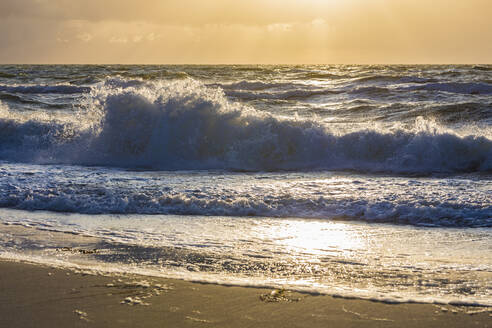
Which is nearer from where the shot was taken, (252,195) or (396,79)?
(252,195)

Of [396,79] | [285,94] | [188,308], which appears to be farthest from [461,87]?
[188,308]

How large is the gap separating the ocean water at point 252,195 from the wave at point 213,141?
4 cm

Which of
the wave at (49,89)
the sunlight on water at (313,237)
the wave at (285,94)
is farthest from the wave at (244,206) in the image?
the wave at (49,89)

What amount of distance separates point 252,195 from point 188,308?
402 cm

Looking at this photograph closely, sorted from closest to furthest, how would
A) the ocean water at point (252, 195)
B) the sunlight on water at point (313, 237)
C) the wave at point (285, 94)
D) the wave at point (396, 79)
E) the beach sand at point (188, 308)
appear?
1. the beach sand at point (188, 308)
2. the ocean water at point (252, 195)
3. the sunlight on water at point (313, 237)
4. the wave at point (285, 94)
5. the wave at point (396, 79)

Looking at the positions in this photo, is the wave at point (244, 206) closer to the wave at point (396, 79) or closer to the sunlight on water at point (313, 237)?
the sunlight on water at point (313, 237)

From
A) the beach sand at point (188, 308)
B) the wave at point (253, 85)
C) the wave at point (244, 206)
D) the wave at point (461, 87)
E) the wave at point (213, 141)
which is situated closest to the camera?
the beach sand at point (188, 308)

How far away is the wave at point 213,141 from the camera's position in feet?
36.5

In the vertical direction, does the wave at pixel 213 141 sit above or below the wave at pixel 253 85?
below

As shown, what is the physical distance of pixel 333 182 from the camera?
29.2 ft

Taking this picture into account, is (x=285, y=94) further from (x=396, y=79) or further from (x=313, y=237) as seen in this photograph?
(x=313, y=237)

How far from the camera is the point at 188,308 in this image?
3510 mm

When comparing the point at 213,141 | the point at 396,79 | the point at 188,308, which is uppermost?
the point at 396,79

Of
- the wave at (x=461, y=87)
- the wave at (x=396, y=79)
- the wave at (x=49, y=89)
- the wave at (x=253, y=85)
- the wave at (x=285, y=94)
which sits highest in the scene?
the wave at (x=396, y=79)
